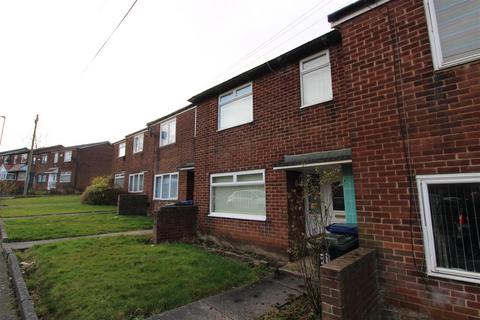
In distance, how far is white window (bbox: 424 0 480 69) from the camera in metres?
3.37

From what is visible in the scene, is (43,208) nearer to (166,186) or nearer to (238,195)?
(166,186)

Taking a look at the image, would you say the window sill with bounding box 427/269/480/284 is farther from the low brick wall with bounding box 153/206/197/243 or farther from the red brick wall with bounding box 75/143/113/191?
the red brick wall with bounding box 75/143/113/191

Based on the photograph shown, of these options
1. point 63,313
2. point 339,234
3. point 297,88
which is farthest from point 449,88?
point 63,313

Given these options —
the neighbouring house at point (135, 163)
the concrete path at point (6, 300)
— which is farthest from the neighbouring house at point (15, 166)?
the concrete path at point (6, 300)

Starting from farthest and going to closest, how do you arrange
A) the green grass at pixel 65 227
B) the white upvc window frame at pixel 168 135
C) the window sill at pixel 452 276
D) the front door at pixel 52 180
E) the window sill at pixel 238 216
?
the front door at pixel 52 180 → the white upvc window frame at pixel 168 135 → the green grass at pixel 65 227 → the window sill at pixel 238 216 → the window sill at pixel 452 276

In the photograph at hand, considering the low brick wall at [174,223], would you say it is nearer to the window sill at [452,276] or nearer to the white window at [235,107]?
the white window at [235,107]

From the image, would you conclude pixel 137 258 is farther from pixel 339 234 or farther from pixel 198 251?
pixel 339 234

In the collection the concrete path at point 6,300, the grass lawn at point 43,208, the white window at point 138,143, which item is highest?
the white window at point 138,143

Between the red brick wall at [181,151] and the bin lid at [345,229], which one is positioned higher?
the red brick wall at [181,151]

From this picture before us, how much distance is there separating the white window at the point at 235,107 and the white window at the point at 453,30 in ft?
16.6

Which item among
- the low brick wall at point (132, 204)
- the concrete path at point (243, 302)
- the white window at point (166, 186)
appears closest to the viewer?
the concrete path at point (243, 302)

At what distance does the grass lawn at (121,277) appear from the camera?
4.09m

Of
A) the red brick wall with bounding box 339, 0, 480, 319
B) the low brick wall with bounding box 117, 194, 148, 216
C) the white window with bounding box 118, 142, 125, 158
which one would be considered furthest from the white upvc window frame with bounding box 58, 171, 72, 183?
the red brick wall with bounding box 339, 0, 480, 319

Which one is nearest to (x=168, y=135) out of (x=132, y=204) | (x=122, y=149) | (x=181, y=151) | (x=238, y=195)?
(x=181, y=151)
